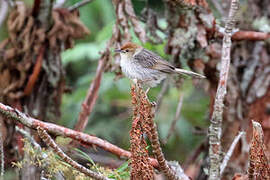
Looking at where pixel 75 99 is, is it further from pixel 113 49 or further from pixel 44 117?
pixel 113 49

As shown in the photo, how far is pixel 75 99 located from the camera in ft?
21.4

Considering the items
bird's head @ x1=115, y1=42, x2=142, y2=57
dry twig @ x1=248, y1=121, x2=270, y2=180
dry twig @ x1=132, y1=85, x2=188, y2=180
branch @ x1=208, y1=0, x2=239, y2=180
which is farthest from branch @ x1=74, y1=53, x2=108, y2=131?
dry twig @ x1=248, y1=121, x2=270, y2=180

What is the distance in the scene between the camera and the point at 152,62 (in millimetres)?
4789

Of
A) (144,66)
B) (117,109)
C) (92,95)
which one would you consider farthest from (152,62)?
(117,109)

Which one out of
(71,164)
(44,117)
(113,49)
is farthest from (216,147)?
(44,117)

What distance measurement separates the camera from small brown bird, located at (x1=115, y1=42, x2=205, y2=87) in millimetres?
4645

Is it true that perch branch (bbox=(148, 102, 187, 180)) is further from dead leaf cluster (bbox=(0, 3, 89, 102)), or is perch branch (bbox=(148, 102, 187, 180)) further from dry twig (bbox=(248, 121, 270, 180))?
dead leaf cluster (bbox=(0, 3, 89, 102))

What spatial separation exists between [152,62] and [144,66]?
0.31 ft

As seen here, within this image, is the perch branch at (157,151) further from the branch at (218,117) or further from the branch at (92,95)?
the branch at (92,95)

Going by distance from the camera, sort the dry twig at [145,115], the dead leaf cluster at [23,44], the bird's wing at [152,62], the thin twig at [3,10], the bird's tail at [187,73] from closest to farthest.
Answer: the dry twig at [145,115], the bird's tail at [187,73], the bird's wing at [152,62], the dead leaf cluster at [23,44], the thin twig at [3,10]

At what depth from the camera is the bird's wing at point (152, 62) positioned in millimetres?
4707

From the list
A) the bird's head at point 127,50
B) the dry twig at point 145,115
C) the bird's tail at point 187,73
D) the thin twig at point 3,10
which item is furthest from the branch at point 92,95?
the dry twig at point 145,115

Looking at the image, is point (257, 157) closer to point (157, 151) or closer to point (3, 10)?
point (157, 151)

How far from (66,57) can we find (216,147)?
377 centimetres
